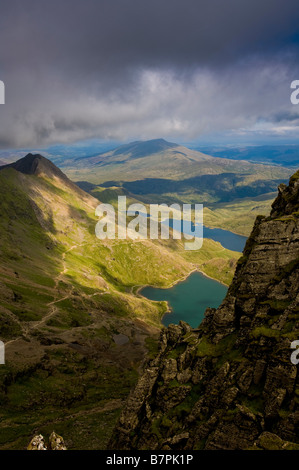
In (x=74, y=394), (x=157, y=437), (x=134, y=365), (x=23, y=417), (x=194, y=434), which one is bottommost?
(x=134, y=365)

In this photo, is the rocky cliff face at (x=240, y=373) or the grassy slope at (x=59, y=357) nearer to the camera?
the rocky cliff face at (x=240, y=373)

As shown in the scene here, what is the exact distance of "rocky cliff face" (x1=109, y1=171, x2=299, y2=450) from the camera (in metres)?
34.9

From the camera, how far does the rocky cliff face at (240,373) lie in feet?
115

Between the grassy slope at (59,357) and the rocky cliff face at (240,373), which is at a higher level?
the rocky cliff face at (240,373)

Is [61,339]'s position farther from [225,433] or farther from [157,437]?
[225,433]

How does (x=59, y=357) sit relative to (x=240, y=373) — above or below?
below

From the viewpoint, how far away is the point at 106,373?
11588cm

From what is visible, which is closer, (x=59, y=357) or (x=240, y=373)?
(x=240, y=373)

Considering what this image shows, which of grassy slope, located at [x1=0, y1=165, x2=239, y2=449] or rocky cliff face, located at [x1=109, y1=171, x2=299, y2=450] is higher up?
rocky cliff face, located at [x1=109, y1=171, x2=299, y2=450]

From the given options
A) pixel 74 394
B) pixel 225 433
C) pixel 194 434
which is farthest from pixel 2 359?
pixel 225 433

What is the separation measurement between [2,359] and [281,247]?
92800 mm

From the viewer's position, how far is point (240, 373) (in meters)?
40.5

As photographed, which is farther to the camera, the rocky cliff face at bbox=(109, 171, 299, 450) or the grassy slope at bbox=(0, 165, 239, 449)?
the grassy slope at bbox=(0, 165, 239, 449)

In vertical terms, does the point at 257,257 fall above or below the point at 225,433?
above
